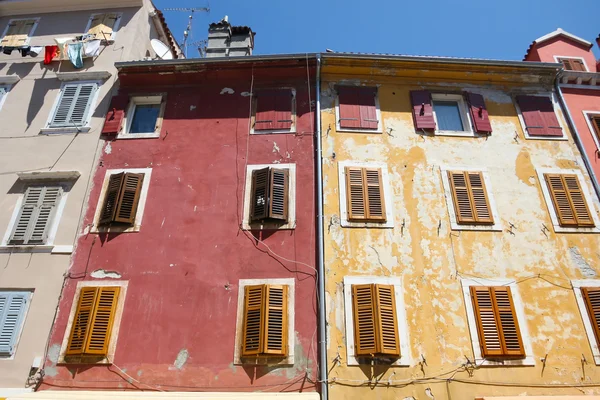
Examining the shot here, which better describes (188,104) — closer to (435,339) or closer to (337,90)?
(337,90)

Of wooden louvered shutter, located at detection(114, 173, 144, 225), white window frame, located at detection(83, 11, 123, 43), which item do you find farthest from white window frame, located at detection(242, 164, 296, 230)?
white window frame, located at detection(83, 11, 123, 43)

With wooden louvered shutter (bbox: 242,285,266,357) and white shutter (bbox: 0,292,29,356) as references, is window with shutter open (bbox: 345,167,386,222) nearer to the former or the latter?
wooden louvered shutter (bbox: 242,285,266,357)

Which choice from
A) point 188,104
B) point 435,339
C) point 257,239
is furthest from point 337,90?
point 435,339

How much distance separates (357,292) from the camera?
34.0 ft

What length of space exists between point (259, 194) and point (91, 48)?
814 cm

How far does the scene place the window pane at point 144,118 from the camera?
44.7ft

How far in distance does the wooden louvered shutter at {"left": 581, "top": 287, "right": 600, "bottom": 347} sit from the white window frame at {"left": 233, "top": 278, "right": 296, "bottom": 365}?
6.51 metres

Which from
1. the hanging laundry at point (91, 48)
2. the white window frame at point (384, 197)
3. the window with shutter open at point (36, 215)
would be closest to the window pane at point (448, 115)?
the white window frame at point (384, 197)

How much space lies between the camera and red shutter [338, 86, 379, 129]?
13016mm

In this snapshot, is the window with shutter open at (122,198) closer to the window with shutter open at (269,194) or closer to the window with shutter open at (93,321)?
the window with shutter open at (93,321)

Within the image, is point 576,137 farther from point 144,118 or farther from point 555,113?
point 144,118

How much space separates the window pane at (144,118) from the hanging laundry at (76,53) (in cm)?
254

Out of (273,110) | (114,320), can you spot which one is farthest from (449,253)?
(114,320)

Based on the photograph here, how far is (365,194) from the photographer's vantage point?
11.6 m
